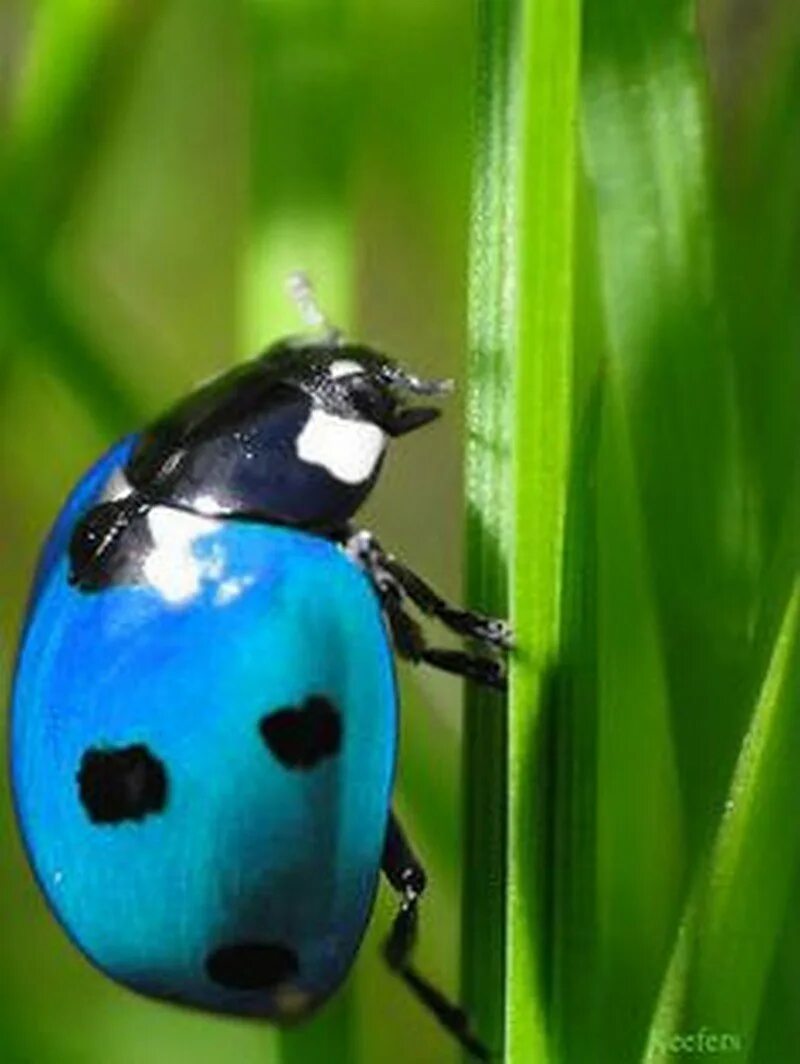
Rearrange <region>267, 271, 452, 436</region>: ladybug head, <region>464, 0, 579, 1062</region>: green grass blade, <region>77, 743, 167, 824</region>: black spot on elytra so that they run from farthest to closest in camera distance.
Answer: <region>267, 271, 452, 436</region>: ladybug head, <region>77, 743, 167, 824</region>: black spot on elytra, <region>464, 0, 579, 1062</region>: green grass blade

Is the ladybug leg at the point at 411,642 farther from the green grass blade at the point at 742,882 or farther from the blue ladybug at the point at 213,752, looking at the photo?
the green grass blade at the point at 742,882

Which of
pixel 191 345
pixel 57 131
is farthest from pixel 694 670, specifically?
pixel 191 345

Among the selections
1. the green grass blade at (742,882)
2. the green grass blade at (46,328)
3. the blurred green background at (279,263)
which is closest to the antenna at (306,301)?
the blurred green background at (279,263)

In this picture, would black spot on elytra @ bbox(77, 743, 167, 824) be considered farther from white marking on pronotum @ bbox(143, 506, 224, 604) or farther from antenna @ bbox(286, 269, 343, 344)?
antenna @ bbox(286, 269, 343, 344)

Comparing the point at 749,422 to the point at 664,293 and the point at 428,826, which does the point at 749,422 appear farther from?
the point at 428,826

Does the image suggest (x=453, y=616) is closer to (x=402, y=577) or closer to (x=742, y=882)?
(x=402, y=577)

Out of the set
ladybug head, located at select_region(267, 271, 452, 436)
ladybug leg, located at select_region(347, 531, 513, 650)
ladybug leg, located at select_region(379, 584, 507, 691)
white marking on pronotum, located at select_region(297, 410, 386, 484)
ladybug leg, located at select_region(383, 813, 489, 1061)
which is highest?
ladybug head, located at select_region(267, 271, 452, 436)

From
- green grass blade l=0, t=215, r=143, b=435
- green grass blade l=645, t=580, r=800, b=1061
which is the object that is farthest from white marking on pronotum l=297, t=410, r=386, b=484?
green grass blade l=645, t=580, r=800, b=1061
